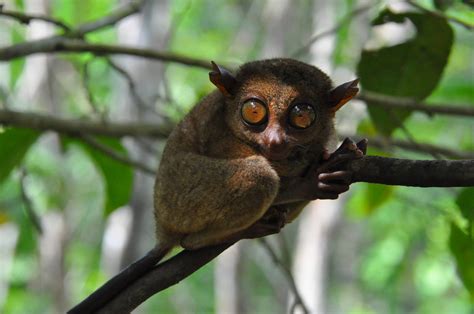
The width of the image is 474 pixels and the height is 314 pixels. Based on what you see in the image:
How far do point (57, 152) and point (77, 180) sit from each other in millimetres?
5731

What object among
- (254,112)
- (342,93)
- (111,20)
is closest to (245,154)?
(254,112)

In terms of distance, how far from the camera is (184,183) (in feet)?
7.75

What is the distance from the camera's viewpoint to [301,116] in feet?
7.63

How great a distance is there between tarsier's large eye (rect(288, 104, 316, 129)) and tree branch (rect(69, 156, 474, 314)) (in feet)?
1.54

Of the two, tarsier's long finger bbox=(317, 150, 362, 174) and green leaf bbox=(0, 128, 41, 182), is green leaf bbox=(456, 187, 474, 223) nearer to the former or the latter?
tarsier's long finger bbox=(317, 150, 362, 174)

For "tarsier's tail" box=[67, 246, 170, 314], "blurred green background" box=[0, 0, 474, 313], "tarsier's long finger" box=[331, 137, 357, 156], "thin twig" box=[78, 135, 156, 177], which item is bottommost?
"blurred green background" box=[0, 0, 474, 313]

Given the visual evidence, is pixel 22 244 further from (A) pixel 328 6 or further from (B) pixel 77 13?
(A) pixel 328 6

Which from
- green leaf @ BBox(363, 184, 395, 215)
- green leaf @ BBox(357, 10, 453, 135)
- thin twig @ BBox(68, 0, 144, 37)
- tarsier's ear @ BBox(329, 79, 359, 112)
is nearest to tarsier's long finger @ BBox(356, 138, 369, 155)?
tarsier's ear @ BBox(329, 79, 359, 112)

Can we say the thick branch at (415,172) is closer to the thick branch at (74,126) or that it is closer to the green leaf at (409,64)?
the green leaf at (409,64)

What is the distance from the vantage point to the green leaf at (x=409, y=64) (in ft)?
10.1

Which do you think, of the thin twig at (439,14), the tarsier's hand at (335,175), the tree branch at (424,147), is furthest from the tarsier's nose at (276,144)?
the tree branch at (424,147)

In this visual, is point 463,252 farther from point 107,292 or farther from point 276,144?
point 107,292

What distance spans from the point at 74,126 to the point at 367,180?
2112 millimetres

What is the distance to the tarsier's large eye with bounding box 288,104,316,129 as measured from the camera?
231 cm
